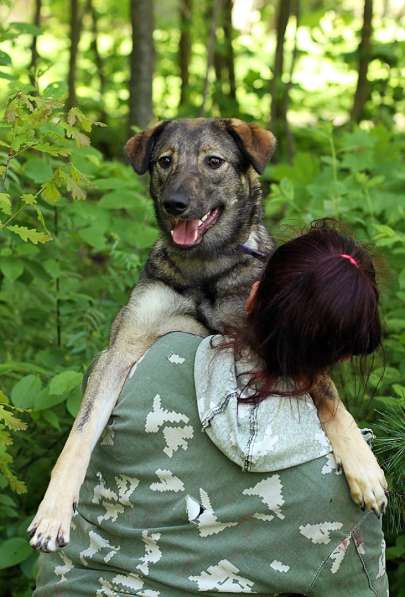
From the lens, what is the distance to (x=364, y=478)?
2.78m

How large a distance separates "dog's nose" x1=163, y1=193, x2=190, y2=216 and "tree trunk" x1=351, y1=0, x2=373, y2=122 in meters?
4.46

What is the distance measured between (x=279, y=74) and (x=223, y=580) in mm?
5853

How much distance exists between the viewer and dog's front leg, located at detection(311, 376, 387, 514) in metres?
2.74

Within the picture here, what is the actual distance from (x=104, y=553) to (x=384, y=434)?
1.34 m

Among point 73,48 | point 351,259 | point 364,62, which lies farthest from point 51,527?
point 73,48

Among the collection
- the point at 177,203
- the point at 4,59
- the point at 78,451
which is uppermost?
the point at 4,59

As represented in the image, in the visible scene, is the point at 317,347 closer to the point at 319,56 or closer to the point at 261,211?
the point at 261,211

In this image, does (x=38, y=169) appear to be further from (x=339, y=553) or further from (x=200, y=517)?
(x=339, y=553)

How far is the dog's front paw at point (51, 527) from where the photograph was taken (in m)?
3.04

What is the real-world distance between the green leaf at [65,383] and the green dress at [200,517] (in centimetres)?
109

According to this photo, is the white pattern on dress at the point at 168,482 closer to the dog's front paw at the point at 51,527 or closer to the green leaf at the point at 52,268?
the dog's front paw at the point at 51,527

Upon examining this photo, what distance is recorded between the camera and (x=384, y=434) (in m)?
3.78

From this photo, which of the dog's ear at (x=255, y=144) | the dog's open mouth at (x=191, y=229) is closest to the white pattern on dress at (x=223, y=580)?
the dog's open mouth at (x=191, y=229)

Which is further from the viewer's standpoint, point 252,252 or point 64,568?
point 252,252
